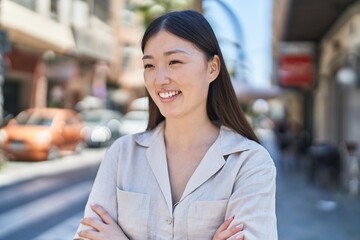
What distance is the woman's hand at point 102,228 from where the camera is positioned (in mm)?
1637

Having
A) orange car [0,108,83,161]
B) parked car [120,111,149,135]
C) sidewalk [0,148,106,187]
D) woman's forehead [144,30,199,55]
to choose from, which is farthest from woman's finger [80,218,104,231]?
parked car [120,111,149,135]

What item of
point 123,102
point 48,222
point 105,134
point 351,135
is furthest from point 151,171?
point 123,102

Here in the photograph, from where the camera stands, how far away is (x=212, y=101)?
1883 mm

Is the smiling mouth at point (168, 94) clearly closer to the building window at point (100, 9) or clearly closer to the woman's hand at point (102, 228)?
the woman's hand at point (102, 228)

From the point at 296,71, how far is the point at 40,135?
8339 millimetres

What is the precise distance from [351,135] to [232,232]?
1062 cm

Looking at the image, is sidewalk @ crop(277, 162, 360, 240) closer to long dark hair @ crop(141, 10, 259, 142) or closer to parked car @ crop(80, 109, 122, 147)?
long dark hair @ crop(141, 10, 259, 142)

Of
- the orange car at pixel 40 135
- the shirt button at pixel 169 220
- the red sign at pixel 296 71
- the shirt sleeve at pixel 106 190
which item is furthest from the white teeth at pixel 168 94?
the red sign at pixel 296 71

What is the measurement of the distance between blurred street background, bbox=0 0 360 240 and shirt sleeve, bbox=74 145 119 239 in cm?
132

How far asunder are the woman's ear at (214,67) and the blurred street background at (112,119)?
4.38 feet

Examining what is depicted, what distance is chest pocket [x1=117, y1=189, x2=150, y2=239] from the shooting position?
1636mm

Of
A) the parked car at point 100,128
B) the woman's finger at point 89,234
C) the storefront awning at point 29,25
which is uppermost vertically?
the storefront awning at point 29,25

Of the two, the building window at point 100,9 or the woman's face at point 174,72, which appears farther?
the building window at point 100,9

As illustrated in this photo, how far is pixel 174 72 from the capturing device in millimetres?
1664
